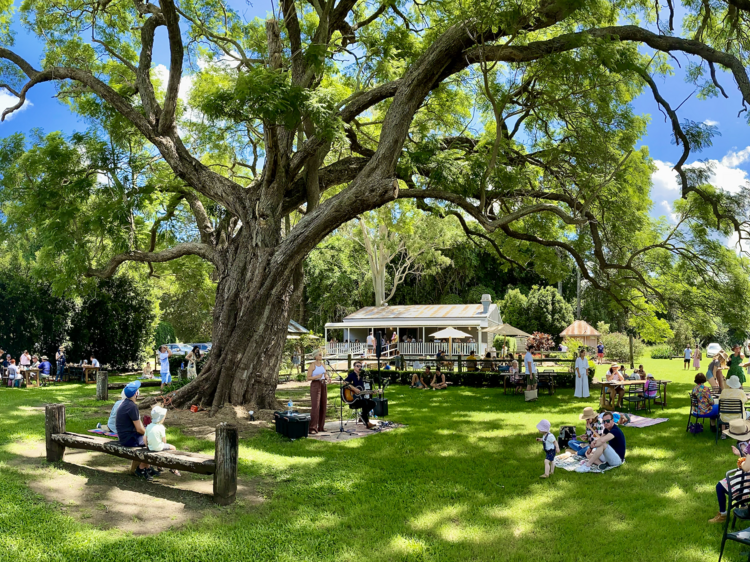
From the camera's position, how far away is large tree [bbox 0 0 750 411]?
37.2 ft

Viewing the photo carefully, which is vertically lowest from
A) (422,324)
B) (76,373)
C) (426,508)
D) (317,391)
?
(426,508)

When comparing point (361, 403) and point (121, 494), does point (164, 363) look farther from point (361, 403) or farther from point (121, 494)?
point (121, 494)

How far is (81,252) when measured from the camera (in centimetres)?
1580

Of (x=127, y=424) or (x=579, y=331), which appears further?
(x=579, y=331)

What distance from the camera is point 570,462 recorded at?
8812 millimetres

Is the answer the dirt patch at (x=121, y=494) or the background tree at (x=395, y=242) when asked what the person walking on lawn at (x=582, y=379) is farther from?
the background tree at (x=395, y=242)

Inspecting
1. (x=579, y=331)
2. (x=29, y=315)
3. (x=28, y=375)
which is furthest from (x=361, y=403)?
(x=579, y=331)

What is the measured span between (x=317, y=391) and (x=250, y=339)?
101 inches

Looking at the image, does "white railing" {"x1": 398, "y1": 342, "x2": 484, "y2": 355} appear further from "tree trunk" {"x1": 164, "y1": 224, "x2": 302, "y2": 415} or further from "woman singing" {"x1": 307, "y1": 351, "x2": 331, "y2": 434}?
"woman singing" {"x1": 307, "y1": 351, "x2": 331, "y2": 434}

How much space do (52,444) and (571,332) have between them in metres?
27.1

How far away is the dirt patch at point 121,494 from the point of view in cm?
608

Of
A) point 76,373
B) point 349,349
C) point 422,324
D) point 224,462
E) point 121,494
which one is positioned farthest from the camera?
point 422,324

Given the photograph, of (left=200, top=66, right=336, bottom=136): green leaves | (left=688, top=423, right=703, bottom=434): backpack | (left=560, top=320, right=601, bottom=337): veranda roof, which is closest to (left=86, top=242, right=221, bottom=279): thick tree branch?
(left=200, top=66, right=336, bottom=136): green leaves

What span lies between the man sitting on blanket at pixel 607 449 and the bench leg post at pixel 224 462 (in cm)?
503
